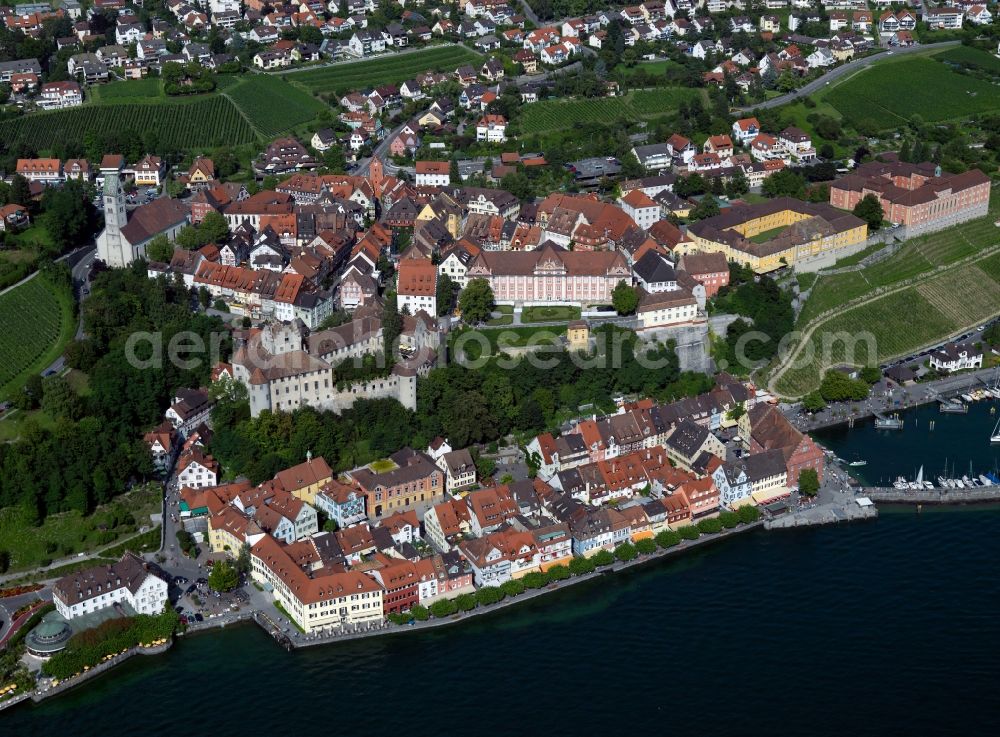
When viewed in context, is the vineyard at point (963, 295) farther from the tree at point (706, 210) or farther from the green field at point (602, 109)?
the green field at point (602, 109)

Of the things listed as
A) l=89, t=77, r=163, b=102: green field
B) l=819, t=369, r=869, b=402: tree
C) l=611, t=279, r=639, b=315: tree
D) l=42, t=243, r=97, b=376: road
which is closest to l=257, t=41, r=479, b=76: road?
l=89, t=77, r=163, b=102: green field

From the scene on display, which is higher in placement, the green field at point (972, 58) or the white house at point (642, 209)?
the green field at point (972, 58)

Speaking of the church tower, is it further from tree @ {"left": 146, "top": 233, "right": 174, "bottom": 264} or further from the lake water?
the lake water

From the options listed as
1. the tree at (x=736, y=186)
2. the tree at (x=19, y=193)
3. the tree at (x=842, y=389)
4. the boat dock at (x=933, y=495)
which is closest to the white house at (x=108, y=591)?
the boat dock at (x=933, y=495)

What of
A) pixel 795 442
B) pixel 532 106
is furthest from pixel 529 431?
pixel 532 106

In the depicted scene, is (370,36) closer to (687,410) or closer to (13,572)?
(687,410)
